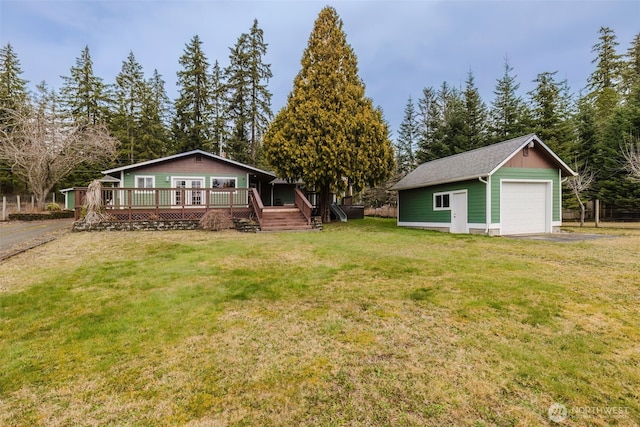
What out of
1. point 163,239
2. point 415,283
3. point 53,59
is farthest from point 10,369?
point 53,59

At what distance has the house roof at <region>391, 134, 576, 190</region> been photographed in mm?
12047

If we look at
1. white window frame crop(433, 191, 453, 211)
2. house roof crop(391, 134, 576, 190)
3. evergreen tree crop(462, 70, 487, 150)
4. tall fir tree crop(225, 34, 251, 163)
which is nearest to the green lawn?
house roof crop(391, 134, 576, 190)

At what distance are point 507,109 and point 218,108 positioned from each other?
27.5 meters

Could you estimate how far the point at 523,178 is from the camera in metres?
12.4

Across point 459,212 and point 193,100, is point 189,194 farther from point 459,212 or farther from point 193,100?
point 193,100

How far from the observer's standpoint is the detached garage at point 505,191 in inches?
469

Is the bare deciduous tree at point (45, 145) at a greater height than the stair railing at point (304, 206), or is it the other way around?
the bare deciduous tree at point (45, 145)

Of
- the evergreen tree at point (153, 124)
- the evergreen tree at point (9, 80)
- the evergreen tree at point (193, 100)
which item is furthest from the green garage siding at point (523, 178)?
the evergreen tree at point (9, 80)

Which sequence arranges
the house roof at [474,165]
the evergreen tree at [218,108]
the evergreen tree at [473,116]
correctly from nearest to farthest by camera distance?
the house roof at [474,165], the evergreen tree at [473,116], the evergreen tree at [218,108]

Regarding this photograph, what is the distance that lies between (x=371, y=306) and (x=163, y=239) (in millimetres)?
8282

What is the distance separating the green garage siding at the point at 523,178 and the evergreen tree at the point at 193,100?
25.0m

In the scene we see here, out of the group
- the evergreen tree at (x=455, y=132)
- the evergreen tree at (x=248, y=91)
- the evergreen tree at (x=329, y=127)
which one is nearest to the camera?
the evergreen tree at (x=329, y=127)

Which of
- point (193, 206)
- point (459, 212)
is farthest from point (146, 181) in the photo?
point (459, 212)

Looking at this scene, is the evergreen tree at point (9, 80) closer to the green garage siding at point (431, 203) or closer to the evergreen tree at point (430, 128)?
the green garage siding at point (431, 203)
